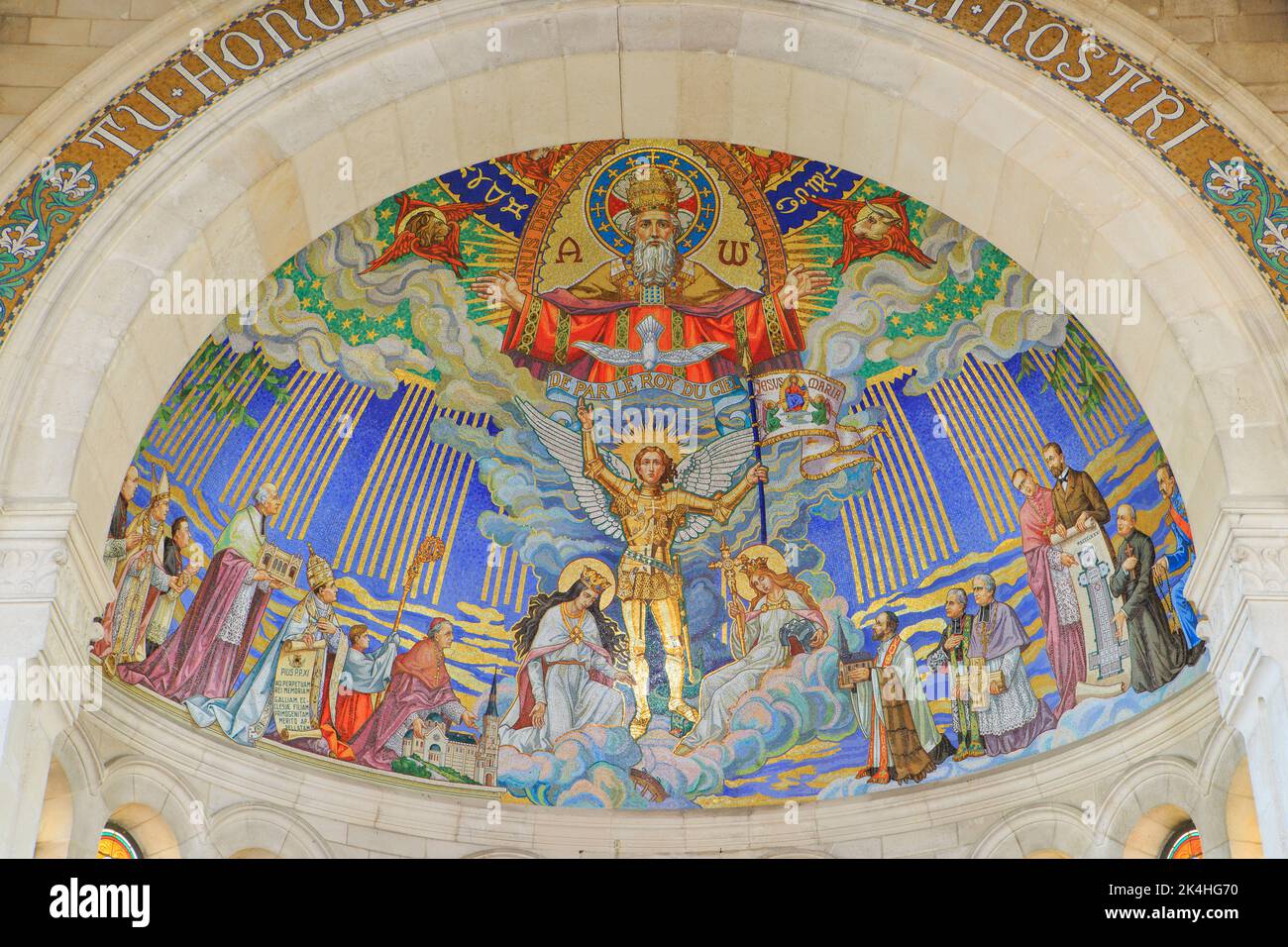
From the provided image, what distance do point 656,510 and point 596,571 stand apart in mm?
699

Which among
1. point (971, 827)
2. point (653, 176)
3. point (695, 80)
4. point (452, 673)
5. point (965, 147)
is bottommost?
point (971, 827)

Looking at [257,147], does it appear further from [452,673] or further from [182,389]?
[452,673]

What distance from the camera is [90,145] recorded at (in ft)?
35.5

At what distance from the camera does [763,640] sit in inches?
600

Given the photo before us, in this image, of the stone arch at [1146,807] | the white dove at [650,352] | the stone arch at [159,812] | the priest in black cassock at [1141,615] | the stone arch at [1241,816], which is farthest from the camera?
the white dove at [650,352]

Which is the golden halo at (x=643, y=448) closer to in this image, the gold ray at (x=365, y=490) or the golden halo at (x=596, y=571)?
the golden halo at (x=596, y=571)

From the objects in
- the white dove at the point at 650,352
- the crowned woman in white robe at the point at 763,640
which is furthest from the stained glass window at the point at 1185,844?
the white dove at the point at 650,352

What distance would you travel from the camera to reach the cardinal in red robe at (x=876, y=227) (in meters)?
13.8

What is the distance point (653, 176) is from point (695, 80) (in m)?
2.66

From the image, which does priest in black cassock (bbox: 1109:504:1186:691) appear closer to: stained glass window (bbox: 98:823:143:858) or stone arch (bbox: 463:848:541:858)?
stone arch (bbox: 463:848:541:858)

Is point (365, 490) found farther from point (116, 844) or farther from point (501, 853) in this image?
point (116, 844)

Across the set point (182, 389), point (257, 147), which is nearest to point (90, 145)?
point (257, 147)

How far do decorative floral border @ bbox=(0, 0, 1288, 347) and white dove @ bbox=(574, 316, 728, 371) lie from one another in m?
4.03

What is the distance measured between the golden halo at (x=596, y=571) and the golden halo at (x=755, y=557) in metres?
1.02
